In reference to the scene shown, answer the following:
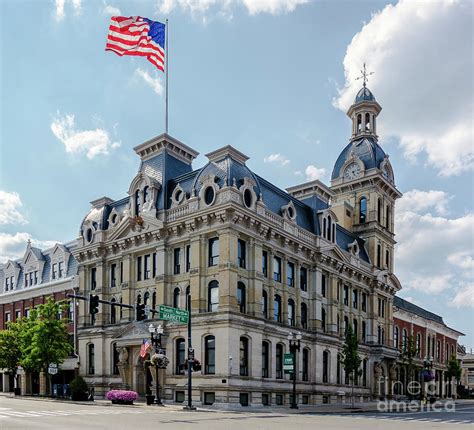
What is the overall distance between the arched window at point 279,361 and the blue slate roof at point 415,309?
3275 cm

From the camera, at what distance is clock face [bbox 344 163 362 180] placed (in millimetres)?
70000

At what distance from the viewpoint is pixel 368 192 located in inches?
2702

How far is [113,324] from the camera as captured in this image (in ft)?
170

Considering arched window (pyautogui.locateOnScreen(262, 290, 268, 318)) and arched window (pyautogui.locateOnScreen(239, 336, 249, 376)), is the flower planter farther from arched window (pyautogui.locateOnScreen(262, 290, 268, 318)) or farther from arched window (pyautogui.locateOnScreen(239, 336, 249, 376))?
arched window (pyautogui.locateOnScreen(262, 290, 268, 318))

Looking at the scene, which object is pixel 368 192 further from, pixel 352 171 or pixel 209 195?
pixel 209 195

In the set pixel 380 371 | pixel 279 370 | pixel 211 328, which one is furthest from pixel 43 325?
pixel 380 371

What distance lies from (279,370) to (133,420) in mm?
23754

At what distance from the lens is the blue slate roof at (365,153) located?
6962 centimetres

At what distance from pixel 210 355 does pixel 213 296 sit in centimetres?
455

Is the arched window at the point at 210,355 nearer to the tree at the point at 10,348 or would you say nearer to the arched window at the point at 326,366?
the arched window at the point at 326,366

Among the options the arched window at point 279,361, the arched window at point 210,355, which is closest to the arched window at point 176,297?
the arched window at point 210,355

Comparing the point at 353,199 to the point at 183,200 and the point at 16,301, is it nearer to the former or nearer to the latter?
the point at 183,200

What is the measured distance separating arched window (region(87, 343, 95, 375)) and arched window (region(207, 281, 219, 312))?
1619 centimetres

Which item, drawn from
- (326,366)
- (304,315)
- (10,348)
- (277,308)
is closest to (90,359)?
(10,348)
